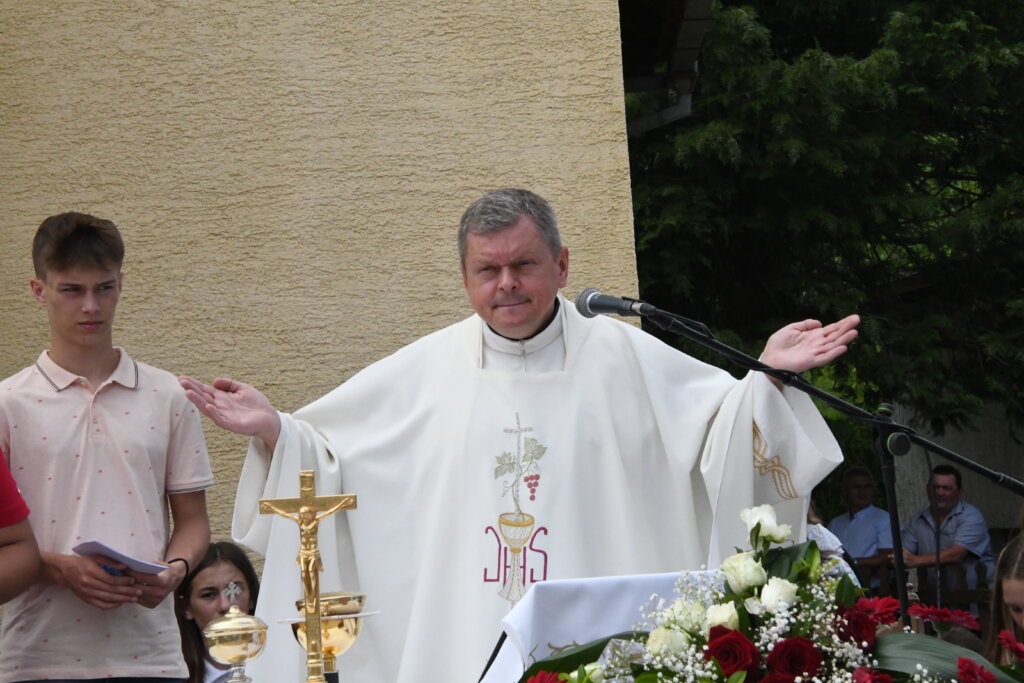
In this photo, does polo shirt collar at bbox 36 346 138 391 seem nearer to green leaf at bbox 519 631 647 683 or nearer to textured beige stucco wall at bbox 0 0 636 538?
textured beige stucco wall at bbox 0 0 636 538

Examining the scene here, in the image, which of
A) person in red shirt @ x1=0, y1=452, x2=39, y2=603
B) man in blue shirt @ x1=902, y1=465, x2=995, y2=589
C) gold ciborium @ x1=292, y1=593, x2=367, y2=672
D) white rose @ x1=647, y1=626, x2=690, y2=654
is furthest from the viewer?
man in blue shirt @ x1=902, y1=465, x2=995, y2=589

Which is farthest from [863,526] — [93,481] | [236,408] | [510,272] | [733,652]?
[733,652]

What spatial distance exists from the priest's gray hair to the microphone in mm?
871

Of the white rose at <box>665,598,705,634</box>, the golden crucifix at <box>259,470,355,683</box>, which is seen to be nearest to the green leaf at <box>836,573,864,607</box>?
the white rose at <box>665,598,705,634</box>

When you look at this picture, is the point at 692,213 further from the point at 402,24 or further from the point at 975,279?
the point at 402,24

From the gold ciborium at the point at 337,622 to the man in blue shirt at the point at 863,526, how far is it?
698 cm

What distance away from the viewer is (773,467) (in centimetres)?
409

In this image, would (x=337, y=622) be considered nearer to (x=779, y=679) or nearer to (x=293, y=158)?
(x=779, y=679)

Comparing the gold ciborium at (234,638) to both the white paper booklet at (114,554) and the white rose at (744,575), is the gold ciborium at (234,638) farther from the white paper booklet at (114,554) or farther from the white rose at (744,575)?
the white rose at (744,575)

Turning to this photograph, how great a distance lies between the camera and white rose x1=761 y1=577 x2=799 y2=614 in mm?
2078

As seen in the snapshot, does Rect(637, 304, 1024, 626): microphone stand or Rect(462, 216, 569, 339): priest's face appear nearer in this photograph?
Rect(637, 304, 1024, 626): microphone stand

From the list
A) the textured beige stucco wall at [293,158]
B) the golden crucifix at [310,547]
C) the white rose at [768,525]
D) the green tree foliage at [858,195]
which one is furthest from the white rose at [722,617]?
the green tree foliage at [858,195]

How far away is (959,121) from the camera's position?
10.3 m

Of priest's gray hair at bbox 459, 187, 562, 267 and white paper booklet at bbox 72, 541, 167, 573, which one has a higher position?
priest's gray hair at bbox 459, 187, 562, 267
